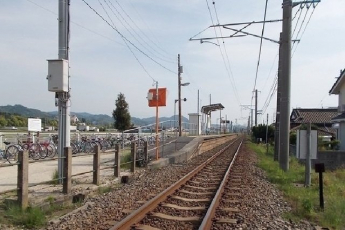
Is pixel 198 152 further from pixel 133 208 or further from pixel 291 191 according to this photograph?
pixel 133 208

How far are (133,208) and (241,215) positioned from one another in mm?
2190

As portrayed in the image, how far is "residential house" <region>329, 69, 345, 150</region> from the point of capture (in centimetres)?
3069

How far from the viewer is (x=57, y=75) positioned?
1026cm

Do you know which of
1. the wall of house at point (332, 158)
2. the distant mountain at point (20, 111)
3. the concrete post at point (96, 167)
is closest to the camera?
the concrete post at point (96, 167)

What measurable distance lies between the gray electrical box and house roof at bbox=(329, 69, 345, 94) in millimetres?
26689

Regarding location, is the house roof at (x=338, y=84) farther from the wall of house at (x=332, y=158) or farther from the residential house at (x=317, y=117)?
the residential house at (x=317, y=117)

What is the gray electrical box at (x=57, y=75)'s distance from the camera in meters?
10.2

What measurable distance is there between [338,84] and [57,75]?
29815 millimetres

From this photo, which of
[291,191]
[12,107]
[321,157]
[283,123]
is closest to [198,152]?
[321,157]

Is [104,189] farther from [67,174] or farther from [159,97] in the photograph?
[159,97]

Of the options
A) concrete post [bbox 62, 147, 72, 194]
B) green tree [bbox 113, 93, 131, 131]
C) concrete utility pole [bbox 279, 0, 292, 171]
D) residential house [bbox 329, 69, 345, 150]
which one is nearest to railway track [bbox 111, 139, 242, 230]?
concrete post [bbox 62, 147, 72, 194]

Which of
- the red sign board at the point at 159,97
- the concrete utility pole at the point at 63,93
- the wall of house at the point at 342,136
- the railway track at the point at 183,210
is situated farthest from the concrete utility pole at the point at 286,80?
the wall of house at the point at 342,136

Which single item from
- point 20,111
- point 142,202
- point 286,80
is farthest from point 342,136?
point 20,111

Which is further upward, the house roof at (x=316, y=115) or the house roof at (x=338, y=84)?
the house roof at (x=338, y=84)
